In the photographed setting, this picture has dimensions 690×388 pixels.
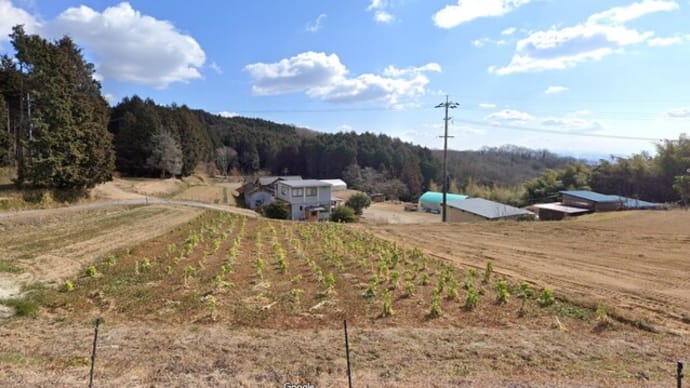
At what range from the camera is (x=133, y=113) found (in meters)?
39.2

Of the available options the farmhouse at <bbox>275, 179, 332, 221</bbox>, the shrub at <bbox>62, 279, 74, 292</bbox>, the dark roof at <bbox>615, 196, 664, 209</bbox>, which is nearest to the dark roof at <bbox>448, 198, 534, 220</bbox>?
the dark roof at <bbox>615, 196, 664, 209</bbox>

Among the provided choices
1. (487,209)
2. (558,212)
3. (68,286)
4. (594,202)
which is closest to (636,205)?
(594,202)

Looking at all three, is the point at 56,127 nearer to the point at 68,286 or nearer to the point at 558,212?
the point at 68,286

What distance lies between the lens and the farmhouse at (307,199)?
31.5m

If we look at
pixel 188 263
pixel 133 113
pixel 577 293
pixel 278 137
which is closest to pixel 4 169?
pixel 133 113

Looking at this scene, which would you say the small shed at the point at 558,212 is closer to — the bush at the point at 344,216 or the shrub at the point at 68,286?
the bush at the point at 344,216

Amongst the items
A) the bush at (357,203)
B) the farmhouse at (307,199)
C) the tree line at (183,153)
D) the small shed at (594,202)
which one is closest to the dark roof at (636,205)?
the small shed at (594,202)

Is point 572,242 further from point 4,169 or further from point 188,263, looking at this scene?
point 4,169

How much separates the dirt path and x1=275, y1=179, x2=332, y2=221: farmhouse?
1520cm

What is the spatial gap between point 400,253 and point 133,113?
4008cm

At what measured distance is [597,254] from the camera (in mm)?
11031

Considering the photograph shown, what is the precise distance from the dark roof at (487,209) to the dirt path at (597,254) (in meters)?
7.03

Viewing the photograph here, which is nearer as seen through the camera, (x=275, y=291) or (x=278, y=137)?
(x=275, y=291)

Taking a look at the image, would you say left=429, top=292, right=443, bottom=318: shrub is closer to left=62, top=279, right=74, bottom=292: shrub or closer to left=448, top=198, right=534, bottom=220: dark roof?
left=62, top=279, right=74, bottom=292: shrub
